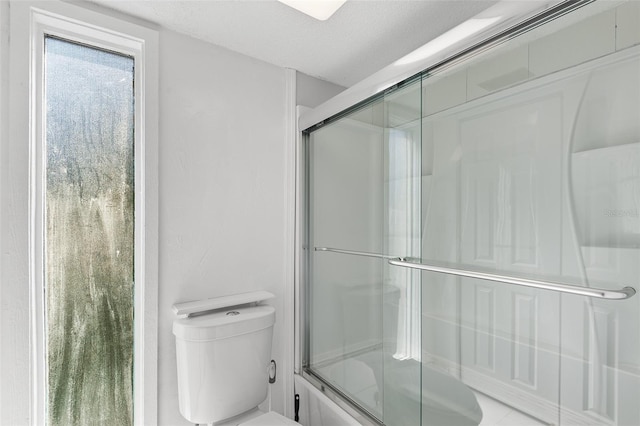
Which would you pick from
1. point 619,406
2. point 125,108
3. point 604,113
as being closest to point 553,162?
point 604,113

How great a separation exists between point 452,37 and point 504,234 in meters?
0.62

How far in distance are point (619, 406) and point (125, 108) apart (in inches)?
72.7

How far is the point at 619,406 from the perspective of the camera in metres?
0.75

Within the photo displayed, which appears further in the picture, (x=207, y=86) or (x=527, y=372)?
(x=207, y=86)

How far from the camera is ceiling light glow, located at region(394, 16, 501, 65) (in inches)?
35.3

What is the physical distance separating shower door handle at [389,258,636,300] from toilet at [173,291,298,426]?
0.69 m

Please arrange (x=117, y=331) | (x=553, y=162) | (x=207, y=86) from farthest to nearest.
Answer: (x=207, y=86) < (x=117, y=331) < (x=553, y=162)

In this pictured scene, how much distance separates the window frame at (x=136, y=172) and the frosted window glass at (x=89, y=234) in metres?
0.03

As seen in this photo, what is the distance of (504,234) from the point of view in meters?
0.96

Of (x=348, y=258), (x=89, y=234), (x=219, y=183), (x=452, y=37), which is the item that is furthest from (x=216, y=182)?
(x=452, y=37)

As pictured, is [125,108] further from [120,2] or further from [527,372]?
[527,372]

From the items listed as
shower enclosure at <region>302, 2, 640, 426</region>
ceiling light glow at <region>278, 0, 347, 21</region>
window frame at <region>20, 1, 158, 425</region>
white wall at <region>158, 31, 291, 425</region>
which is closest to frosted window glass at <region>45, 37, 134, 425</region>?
window frame at <region>20, 1, 158, 425</region>

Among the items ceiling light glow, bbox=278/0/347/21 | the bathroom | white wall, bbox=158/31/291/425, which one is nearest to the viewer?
the bathroom

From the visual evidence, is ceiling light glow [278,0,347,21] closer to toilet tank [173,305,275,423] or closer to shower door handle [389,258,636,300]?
shower door handle [389,258,636,300]
